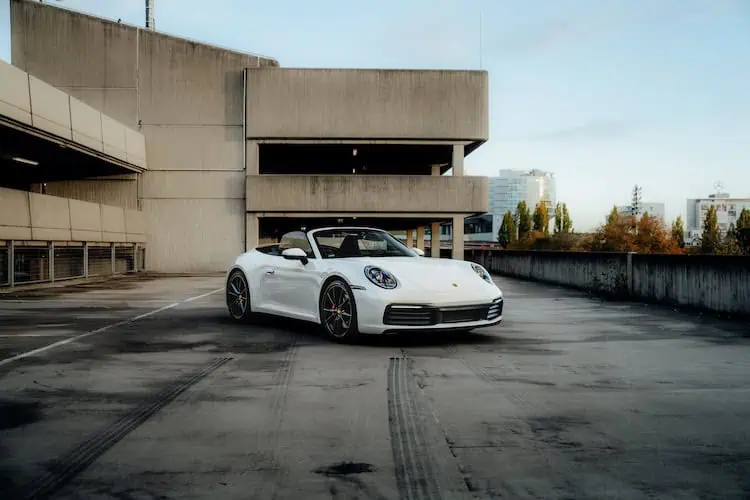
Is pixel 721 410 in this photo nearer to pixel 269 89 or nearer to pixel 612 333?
pixel 612 333

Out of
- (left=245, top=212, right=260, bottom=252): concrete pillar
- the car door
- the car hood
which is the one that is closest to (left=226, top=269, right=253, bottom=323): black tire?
the car door

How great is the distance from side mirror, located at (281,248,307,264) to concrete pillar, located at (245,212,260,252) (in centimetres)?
2116

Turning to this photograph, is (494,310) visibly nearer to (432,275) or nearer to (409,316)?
(432,275)

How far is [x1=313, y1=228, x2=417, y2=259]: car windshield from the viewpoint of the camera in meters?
8.69

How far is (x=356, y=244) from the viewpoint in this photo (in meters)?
8.75

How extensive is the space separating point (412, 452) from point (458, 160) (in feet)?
86.6

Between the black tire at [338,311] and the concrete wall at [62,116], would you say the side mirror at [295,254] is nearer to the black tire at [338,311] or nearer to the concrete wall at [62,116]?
the black tire at [338,311]

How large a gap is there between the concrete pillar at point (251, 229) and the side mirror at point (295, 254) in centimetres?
2116

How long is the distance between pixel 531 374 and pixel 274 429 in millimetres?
2665

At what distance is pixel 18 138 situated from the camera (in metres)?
20.3

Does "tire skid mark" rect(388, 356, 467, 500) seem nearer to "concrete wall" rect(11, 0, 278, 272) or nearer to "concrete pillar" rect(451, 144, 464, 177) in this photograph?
"concrete pillar" rect(451, 144, 464, 177)

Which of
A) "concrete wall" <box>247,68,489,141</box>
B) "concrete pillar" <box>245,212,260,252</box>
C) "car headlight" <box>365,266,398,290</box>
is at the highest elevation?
"concrete wall" <box>247,68,489,141</box>

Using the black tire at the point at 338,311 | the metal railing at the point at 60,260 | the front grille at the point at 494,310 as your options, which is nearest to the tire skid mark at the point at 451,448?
the black tire at the point at 338,311

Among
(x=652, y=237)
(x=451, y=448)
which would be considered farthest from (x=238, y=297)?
(x=652, y=237)
